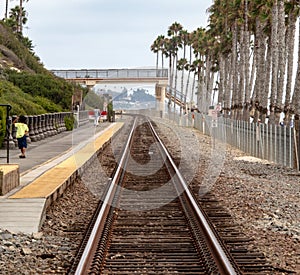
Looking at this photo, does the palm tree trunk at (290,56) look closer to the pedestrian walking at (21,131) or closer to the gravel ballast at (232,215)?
the pedestrian walking at (21,131)

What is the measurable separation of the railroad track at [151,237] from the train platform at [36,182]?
1.07 m

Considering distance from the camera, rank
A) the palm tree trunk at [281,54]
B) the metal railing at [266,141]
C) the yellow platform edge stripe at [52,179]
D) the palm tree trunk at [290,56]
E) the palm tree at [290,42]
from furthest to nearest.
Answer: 1. the palm tree trunk at [290,56]
2. the palm tree at [290,42]
3. the palm tree trunk at [281,54]
4. the metal railing at [266,141]
5. the yellow platform edge stripe at [52,179]

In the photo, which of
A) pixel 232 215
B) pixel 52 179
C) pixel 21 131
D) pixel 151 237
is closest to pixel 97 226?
pixel 151 237

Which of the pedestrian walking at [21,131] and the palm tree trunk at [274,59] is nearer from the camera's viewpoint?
the pedestrian walking at [21,131]

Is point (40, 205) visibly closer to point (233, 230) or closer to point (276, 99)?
point (233, 230)

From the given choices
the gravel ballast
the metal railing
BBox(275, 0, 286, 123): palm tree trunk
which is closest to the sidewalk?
the gravel ballast

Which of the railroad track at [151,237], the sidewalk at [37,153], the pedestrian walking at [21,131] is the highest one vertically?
the pedestrian walking at [21,131]

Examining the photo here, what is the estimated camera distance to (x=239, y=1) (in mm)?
49188

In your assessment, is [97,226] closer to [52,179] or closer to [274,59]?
[52,179]

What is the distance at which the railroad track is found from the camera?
848 centimetres

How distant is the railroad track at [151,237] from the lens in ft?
27.8

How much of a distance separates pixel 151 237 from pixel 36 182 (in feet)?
19.0

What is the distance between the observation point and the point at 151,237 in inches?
412

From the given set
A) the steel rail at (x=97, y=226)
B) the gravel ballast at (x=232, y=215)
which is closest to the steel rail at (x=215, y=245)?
the gravel ballast at (x=232, y=215)
